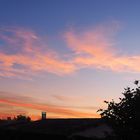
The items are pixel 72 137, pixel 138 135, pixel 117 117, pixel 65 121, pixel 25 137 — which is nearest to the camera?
pixel 138 135

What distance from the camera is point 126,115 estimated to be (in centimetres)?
2006

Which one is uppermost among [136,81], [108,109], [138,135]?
[136,81]

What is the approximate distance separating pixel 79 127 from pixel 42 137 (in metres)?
4.09

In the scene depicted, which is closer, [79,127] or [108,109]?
[108,109]

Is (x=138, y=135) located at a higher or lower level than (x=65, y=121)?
lower

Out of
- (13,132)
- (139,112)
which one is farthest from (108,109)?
(13,132)

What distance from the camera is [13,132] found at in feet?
132

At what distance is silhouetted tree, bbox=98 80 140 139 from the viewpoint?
19.5 metres

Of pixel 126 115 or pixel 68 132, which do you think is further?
pixel 68 132

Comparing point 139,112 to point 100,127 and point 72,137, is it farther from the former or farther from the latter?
point 100,127

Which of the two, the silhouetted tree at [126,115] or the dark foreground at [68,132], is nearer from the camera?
the silhouetted tree at [126,115]

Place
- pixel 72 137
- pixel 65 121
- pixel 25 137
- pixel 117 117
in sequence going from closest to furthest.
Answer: pixel 117 117
pixel 72 137
pixel 25 137
pixel 65 121

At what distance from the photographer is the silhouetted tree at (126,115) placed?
1947 centimetres

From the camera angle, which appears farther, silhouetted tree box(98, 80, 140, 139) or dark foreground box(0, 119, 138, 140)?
dark foreground box(0, 119, 138, 140)
